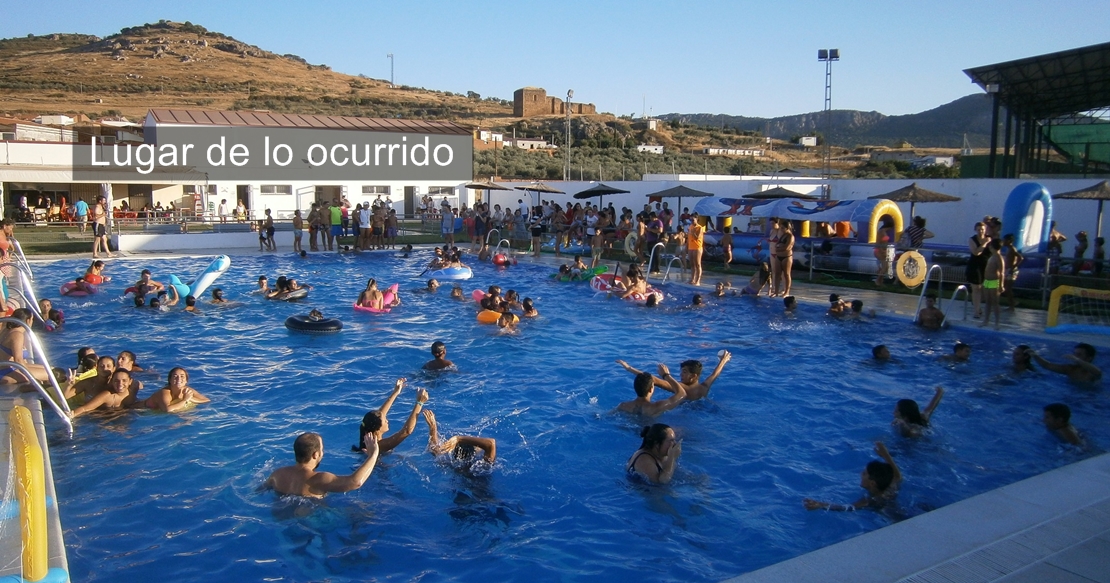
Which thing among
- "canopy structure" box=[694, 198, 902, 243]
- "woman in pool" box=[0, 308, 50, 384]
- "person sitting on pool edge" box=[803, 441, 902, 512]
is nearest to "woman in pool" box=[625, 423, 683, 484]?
"person sitting on pool edge" box=[803, 441, 902, 512]

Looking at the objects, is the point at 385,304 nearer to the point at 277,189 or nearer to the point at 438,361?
the point at 438,361

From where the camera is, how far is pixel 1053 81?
22.0 metres

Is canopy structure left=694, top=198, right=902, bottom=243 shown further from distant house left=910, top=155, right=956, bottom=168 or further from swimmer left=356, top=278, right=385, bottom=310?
distant house left=910, top=155, right=956, bottom=168

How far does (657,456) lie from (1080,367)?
5.80m

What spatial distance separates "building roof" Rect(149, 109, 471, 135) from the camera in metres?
35.7

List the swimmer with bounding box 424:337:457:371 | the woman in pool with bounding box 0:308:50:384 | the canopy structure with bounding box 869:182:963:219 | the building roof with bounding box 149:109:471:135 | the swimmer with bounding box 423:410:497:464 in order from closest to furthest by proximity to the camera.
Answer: the swimmer with bounding box 423:410:497:464 → the woman in pool with bounding box 0:308:50:384 → the swimmer with bounding box 424:337:457:371 → the canopy structure with bounding box 869:182:963:219 → the building roof with bounding box 149:109:471:135

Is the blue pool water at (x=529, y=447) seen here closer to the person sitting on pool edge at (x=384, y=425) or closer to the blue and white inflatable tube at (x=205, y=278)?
the person sitting on pool edge at (x=384, y=425)

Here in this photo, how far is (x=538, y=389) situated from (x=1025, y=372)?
18.9 ft

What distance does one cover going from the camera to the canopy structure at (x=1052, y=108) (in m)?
20.9

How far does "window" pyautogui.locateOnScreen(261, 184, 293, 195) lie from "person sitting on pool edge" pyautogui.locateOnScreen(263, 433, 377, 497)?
103 ft

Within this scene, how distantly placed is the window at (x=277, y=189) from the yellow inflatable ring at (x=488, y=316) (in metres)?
25.5

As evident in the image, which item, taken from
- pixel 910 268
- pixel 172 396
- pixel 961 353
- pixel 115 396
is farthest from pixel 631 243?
pixel 115 396

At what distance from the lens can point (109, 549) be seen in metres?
5.14

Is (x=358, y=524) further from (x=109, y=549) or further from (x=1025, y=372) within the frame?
(x=1025, y=372)
